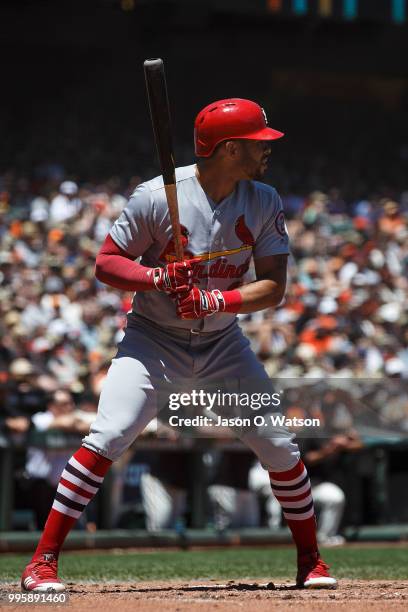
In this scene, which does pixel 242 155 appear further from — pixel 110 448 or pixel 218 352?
pixel 110 448

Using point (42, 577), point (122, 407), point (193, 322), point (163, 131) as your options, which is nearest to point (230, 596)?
point (42, 577)

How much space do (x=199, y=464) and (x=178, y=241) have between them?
4626 mm

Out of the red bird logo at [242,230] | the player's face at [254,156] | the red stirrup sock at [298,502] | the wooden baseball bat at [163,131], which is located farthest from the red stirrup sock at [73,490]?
the player's face at [254,156]

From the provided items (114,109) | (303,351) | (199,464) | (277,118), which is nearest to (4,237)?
(303,351)

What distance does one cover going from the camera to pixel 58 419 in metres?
7.87

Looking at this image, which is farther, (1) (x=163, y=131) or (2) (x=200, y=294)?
(1) (x=163, y=131)

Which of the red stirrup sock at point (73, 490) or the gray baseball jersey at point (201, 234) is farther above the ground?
the gray baseball jersey at point (201, 234)

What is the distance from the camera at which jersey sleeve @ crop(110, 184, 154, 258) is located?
386 centimetres

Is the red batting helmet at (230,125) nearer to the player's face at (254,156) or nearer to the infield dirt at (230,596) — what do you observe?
the player's face at (254,156)

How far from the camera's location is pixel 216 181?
4016 millimetres

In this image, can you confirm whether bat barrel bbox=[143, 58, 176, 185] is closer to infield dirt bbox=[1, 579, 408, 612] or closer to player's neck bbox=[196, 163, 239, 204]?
player's neck bbox=[196, 163, 239, 204]

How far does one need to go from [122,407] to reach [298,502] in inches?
30.7

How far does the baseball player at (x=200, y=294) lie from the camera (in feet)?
12.4

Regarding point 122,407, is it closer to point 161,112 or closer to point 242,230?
point 242,230
